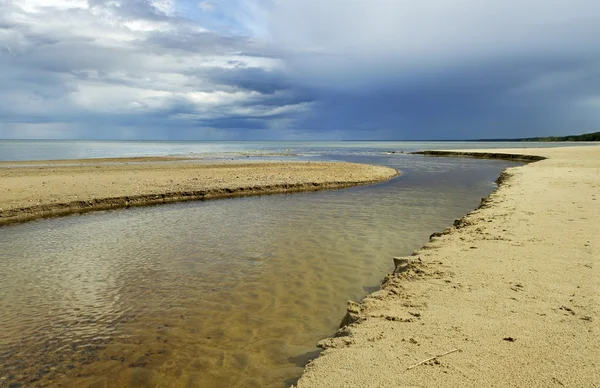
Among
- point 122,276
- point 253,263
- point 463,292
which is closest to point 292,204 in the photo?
point 253,263

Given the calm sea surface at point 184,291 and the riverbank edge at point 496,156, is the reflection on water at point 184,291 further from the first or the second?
the riverbank edge at point 496,156

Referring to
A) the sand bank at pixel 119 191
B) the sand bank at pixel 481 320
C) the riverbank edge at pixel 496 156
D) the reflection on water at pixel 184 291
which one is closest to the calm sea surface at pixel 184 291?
the reflection on water at pixel 184 291

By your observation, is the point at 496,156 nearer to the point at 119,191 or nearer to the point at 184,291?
the point at 119,191

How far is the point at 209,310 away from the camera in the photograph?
675 centimetres

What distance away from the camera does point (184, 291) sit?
25.0ft

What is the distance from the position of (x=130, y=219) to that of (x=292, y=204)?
753cm

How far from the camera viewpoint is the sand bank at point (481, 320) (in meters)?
3.52

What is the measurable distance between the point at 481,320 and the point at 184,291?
5585 mm

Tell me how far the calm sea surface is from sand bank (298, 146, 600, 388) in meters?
1.17

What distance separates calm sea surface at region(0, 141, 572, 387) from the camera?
5.09 m

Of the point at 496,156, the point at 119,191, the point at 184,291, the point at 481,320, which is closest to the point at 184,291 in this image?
the point at 184,291

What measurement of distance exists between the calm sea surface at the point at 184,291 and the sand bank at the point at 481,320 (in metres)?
1.17

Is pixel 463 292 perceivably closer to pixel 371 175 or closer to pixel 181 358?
pixel 181 358

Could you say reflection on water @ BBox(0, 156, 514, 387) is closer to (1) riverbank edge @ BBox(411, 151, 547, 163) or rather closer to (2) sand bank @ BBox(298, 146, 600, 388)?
(2) sand bank @ BBox(298, 146, 600, 388)
